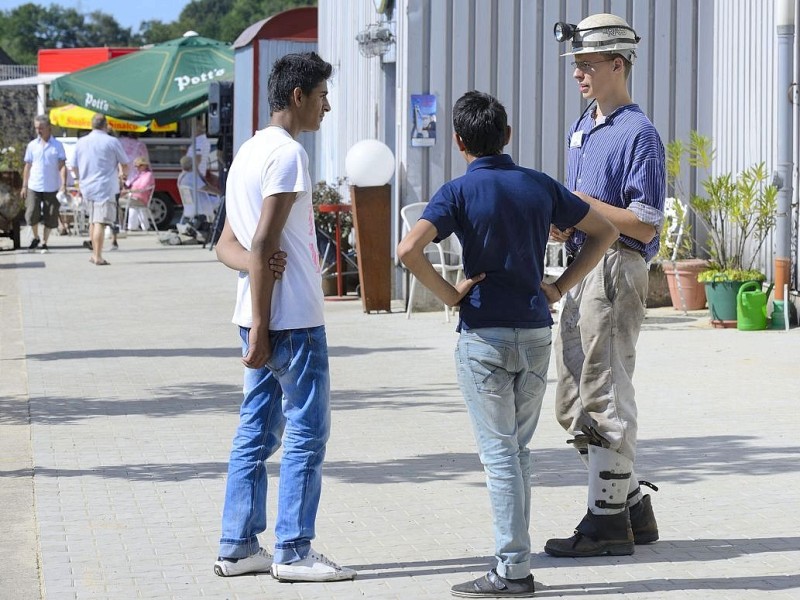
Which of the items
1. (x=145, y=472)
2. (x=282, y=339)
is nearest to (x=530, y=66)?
(x=145, y=472)

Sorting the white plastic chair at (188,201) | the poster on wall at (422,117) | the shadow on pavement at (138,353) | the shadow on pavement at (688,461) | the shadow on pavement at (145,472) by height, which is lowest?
the shadow on pavement at (145,472)

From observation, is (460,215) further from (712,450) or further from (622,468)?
(712,450)

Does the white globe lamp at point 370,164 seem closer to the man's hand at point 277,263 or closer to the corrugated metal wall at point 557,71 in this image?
the corrugated metal wall at point 557,71

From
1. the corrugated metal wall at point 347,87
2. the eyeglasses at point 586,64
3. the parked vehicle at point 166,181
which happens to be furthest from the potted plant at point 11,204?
the eyeglasses at point 586,64

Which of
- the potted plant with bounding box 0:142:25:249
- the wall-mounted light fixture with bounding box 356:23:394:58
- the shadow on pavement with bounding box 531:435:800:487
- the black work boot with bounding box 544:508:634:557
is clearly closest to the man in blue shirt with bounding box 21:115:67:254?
the potted plant with bounding box 0:142:25:249

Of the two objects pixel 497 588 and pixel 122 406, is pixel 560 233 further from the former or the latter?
pixel 122 406

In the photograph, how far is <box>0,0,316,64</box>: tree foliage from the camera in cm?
12850

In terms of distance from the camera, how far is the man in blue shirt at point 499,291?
466 cm

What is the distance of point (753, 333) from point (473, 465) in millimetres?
5512

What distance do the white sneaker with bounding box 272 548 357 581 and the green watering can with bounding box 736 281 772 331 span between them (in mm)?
7669

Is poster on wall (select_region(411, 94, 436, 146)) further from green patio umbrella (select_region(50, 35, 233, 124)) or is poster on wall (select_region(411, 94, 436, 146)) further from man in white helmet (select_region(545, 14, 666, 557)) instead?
green patio umbrella (select_region(50, 35, 233, 124))

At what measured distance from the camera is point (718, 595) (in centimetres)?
476

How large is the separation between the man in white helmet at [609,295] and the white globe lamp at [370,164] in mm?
7777

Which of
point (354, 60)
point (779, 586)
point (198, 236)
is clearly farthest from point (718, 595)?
point (198, 236)
